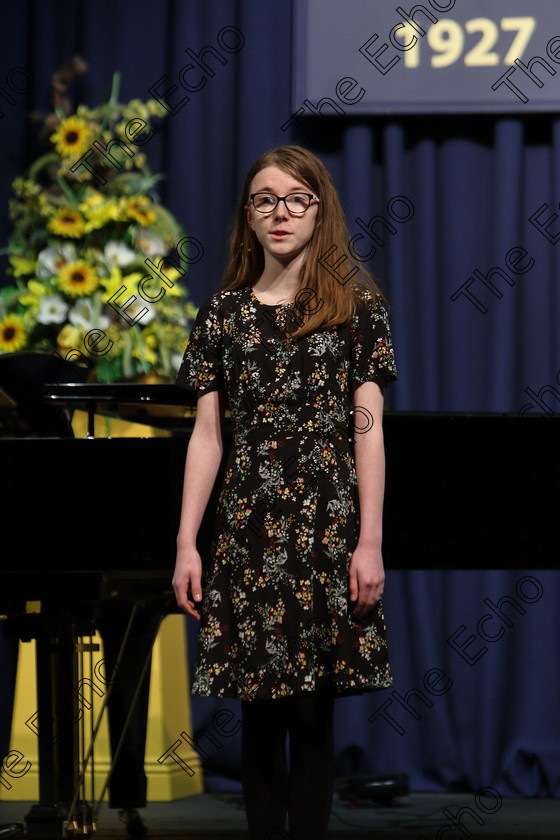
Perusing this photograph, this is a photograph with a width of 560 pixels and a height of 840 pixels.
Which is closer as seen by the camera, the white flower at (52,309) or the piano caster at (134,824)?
the piano caster at (134,824)

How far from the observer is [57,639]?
211cm

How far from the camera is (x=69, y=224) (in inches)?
108

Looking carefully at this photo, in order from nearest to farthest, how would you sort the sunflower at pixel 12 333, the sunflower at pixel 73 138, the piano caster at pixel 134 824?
1. the piano caster at pixel 134 824
2. the sunflower at pixel 12 333
3. the sunflower at pixel 73 138

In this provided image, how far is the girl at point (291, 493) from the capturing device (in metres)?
1.56

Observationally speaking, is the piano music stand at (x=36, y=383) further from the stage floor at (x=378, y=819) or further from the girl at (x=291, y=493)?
the stage floor at (x=378, y=819)

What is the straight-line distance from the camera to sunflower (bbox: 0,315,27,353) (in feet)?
9.08

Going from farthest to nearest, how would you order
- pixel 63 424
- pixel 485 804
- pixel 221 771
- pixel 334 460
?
pixel 221 771 → pixel 485 804 → pixel 63 424 → pixel 334 460

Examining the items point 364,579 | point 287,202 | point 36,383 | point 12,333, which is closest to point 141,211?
point 12,333

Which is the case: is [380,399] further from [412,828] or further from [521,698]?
[521,698]

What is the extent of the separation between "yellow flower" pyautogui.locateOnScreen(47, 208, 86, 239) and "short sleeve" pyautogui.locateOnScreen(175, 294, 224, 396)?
3.71 ft

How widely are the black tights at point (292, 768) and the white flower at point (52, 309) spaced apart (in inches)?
55.2

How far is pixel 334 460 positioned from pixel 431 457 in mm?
525

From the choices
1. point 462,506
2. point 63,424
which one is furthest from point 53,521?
point 462,506

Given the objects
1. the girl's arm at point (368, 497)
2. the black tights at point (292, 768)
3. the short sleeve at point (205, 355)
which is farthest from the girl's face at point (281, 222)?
the black tights at point (292, 768)
